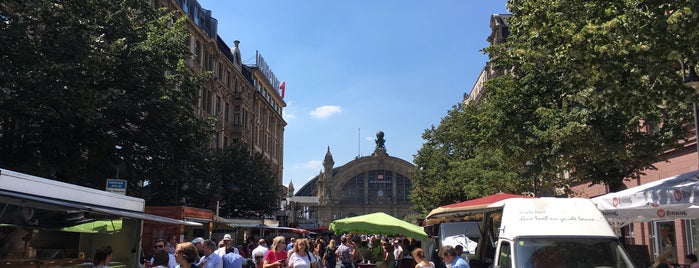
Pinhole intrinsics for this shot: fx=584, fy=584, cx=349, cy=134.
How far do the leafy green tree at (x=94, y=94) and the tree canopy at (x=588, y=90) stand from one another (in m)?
11.0

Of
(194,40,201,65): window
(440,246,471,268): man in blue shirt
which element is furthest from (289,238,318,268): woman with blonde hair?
(194,40,201,65): window

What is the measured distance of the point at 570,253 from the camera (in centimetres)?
897

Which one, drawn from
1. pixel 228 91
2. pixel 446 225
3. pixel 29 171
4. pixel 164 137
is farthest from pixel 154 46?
pixel 228 91

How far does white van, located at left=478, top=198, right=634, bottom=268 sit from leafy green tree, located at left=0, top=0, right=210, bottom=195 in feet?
40.8

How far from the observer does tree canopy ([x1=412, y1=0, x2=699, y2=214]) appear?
10.0 m

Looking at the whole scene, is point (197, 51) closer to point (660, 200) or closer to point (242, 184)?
point (242, 184)

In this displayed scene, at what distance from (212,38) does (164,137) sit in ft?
96.4

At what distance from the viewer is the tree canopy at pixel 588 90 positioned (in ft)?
32.9

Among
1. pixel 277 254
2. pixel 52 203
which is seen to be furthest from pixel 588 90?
pixel 52 203

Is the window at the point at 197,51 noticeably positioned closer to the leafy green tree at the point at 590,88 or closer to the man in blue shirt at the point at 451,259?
the leafy green tree at the point at 590,88

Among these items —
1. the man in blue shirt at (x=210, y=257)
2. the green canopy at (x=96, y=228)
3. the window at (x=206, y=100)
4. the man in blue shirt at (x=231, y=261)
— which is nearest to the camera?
the man in blue shirt at (x=210, y=257)

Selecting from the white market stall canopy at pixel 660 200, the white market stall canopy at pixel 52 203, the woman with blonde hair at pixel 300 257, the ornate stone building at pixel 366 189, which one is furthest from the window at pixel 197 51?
the ornate stone building at pixel 366 189

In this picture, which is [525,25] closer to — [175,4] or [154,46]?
[154,46]

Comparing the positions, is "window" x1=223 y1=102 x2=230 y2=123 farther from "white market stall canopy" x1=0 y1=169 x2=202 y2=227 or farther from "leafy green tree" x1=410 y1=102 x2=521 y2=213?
"white market stall canopy" x1=0 y1=169 x2=202 y2=227
